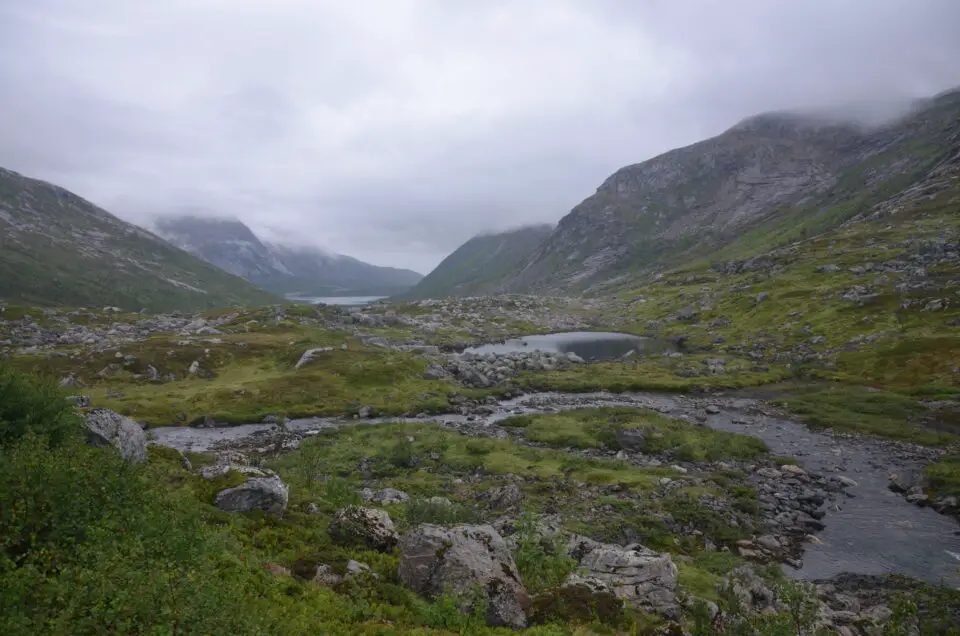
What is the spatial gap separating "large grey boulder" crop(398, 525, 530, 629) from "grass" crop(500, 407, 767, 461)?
3821cm

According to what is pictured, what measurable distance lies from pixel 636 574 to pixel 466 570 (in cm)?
1007

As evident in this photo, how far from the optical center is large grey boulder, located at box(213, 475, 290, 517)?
2419 cm

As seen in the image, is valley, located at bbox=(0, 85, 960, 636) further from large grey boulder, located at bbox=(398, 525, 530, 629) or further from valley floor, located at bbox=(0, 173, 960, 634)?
valley floor, located at bbox=(0, 173, 960, 634)

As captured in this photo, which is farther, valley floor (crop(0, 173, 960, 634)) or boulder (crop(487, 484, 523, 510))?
boulder (crop(487, 484, 523, 510))

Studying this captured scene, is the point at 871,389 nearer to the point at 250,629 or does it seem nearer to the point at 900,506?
the point at 900,506

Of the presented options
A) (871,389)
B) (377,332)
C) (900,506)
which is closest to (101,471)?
(900,506)

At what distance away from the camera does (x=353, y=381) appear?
88.1 metres

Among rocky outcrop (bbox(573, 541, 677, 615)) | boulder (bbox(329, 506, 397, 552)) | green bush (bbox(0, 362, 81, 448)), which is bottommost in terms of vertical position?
rocky outcrop (bbox(573, 541, 677, 615))

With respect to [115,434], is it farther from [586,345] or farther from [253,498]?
[586,345]

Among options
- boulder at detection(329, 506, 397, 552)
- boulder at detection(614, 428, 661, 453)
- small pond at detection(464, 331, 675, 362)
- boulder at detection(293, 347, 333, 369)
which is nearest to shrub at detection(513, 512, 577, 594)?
boulder at detection(329, 506, 397, 552)

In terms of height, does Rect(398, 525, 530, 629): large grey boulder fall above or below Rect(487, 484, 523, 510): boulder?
above

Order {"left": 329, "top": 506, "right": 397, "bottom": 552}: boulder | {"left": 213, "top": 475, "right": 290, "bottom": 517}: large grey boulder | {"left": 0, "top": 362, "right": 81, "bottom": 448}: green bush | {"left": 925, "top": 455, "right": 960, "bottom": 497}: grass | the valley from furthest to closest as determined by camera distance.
A: {"left": 925, "top": 455, "right": 960, "bottom": 497}: grass, {"left": 213, "top": 475, "right": 290, "bottom": 517}: large grey boulder, {"left": 329, "top": 506, "right": 397, "bottom": 552}: boulder, {"left": 0, "top": 362, "right": 81, "bottom": 448}: green bush, the valley

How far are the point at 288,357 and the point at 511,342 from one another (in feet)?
255

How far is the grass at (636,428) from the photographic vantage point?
5344cm
